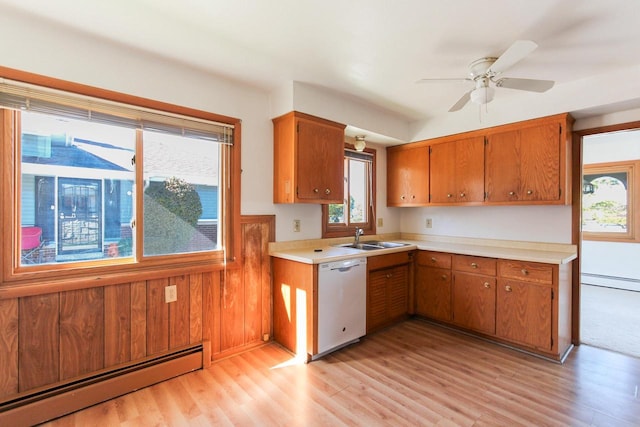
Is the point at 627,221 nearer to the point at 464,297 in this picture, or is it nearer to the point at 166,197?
the point at 464,297

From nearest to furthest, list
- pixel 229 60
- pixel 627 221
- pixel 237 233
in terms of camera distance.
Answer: pixel 229 60, pixel 237 233, pixel 627 221

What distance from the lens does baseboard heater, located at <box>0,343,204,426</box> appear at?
1.76m

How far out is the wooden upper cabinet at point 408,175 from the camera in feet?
12.2

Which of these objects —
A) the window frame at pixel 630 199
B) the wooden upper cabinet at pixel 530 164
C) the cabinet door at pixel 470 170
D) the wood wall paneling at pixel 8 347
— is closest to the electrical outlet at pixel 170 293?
the wood wall paneling at pixel 8 347

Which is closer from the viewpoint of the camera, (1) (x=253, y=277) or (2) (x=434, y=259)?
(1) (x=253, y=277)

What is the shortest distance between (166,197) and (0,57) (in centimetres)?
117

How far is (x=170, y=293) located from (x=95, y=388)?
70 cm

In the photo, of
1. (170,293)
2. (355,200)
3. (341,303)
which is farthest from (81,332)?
(355,200)

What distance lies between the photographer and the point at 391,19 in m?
1.81

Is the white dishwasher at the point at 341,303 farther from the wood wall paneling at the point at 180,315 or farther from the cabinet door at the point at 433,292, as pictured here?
the wood wall paneling at the point at 180,315

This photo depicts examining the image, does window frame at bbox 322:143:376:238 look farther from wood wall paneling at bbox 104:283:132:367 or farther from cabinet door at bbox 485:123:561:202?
wood wall paneling at bbox 104:283:132:367

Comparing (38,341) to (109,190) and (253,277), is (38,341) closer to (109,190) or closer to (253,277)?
(109,190)

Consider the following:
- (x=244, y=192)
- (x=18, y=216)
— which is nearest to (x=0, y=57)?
(x=18, y=216)

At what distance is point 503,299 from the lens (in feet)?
9.23
